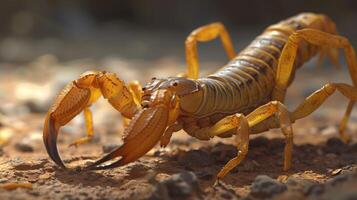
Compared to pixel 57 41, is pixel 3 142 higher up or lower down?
lower down

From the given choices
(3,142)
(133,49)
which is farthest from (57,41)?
(3,142)

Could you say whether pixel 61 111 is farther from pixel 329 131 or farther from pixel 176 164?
pixel 329 131

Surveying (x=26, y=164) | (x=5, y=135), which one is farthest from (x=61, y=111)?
(x=5, y=135)

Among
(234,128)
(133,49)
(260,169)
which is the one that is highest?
(133,49)

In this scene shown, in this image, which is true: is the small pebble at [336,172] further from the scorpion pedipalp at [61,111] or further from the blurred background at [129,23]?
the blurred background at [129,23]

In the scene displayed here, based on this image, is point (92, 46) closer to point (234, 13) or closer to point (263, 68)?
point (234, 13)

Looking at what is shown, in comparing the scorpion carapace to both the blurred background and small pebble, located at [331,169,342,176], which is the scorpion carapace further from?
the blurred background

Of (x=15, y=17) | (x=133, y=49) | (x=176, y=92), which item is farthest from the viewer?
(x=15, y=17)
